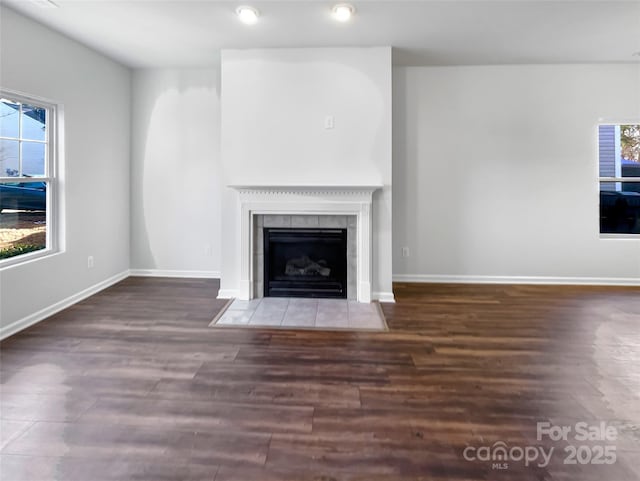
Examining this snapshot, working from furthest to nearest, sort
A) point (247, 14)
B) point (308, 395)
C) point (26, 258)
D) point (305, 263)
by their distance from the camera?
point (305, 263), point (26, 258), point (247, 14), point (308, 395)

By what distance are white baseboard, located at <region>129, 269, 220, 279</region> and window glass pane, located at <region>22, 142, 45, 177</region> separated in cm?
172

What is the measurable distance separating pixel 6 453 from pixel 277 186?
273 cm

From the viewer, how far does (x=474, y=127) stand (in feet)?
14.7

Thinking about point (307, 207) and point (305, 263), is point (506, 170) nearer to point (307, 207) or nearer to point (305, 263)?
point (307, 207)

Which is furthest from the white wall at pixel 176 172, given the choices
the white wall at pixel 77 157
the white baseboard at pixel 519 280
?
the white baseboard at pixel 519 280

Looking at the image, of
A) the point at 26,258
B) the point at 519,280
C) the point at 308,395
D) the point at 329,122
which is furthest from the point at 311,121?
the point at 519,280

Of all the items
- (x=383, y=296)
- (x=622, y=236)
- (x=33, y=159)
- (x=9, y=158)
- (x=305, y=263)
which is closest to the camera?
(x=9, y=158)

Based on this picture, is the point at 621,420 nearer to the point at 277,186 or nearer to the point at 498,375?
the point at 498,375

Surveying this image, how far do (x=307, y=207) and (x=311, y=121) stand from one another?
0.89 meters

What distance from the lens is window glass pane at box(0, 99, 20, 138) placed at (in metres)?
3.00

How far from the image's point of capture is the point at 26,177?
3.24 meters

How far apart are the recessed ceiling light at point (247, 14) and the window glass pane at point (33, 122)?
6.63ft

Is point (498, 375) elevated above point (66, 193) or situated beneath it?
situated beneath

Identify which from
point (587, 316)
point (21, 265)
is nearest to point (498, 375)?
point (587, 316)
